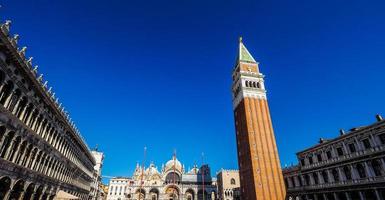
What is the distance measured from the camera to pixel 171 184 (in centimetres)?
6869

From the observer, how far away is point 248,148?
46.1 m

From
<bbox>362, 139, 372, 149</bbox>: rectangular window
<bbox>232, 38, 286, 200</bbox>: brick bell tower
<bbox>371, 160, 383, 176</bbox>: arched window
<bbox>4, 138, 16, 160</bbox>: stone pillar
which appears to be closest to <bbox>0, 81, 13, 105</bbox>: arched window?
<bbox>4, 138, 16, 160</bbox>: stone pillar

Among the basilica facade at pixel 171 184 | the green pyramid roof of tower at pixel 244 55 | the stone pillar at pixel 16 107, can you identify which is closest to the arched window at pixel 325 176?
the green pyramid roof of tower at pixel 244 55

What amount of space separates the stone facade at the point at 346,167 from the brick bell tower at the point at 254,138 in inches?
188

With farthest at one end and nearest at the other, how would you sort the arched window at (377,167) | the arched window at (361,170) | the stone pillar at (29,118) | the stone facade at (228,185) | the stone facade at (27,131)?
the stone facade at (228,185) → the arched window at (361,170) → the arched window at (377,167) → the stone pillar at (29,118) → the stone facade at (27,131)

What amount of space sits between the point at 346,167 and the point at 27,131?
4039 cm

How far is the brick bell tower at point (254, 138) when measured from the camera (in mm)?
42431

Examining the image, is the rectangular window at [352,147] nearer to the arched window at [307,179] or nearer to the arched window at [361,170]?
the arched window at [361,170]

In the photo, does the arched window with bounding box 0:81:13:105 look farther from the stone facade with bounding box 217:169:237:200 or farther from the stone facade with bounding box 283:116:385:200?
the stone facade with bounding box 217:169:237:200

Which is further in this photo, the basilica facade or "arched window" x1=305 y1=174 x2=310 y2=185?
the basilica facade

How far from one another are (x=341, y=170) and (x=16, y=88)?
41.4m

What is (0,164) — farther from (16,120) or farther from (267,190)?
(267,190)

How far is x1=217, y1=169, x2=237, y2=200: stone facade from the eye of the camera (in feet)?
210

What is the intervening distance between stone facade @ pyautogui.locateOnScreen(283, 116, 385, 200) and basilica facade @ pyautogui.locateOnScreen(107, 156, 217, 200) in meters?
30.6
